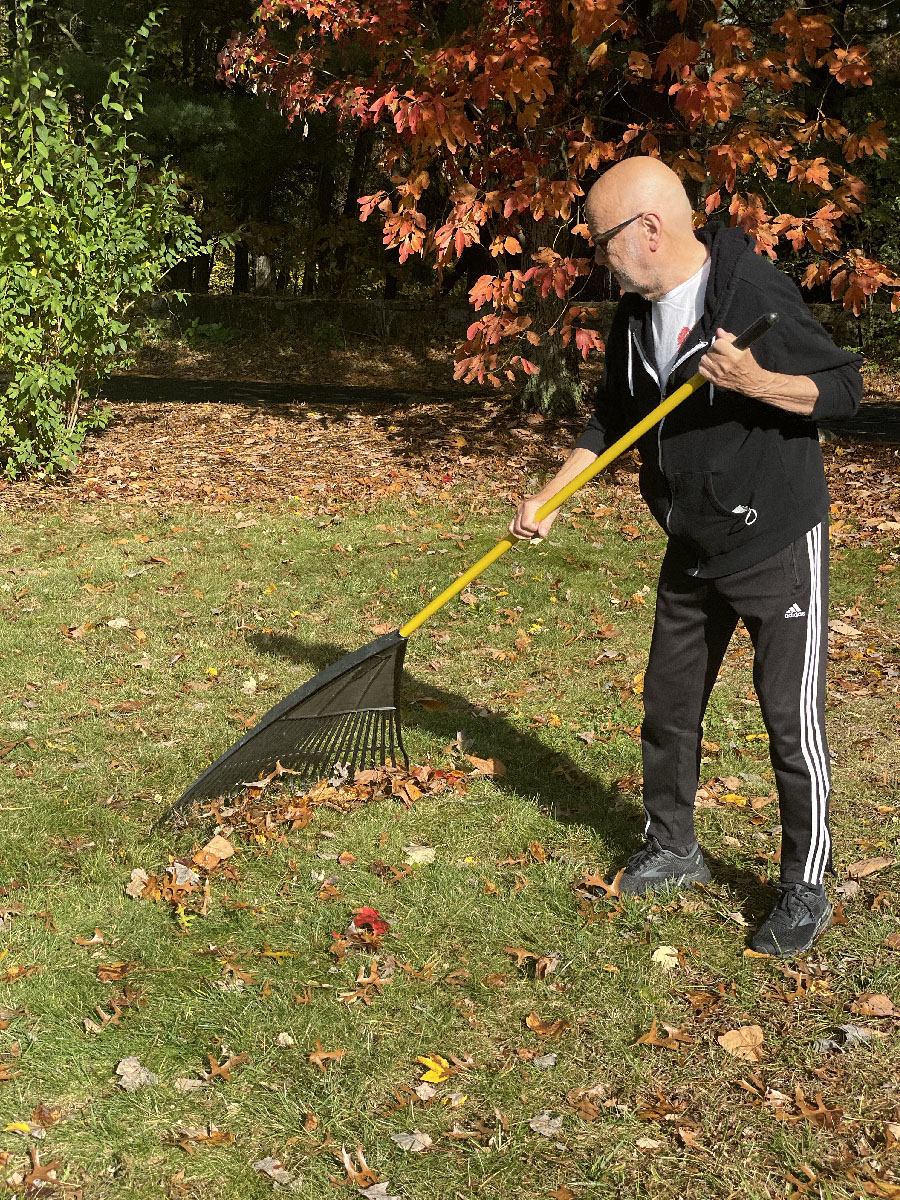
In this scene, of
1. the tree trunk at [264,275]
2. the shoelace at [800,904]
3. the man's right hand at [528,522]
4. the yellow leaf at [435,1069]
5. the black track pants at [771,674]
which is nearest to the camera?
the yellow leaf at [435,1069]

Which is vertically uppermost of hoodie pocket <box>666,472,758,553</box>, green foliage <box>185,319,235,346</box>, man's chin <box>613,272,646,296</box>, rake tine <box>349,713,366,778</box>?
man's chin <box>613,272,646,296</box>

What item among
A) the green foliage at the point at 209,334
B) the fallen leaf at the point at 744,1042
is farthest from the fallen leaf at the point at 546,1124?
the green foliage at the point at 209,334

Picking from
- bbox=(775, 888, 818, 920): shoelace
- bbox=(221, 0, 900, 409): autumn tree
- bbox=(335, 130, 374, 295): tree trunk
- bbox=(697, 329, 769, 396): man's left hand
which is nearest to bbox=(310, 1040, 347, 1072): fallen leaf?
bbox=(775, 888, 818, 920): shoelace

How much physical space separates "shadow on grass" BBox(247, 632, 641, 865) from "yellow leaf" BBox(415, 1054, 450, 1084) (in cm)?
118

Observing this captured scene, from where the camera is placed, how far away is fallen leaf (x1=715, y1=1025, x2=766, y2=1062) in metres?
3.15

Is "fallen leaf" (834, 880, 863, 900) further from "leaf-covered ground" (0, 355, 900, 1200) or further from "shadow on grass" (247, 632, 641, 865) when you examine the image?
"shadow on grass" (247, 632, 641, 865)

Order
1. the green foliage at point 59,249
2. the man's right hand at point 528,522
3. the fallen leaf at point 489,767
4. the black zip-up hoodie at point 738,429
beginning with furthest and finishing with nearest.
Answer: the green foliage at point 59,249, the fallen leaf at point 489,767, the man's right hand at point 528,522, the black zip-up hoodie at point 738,429

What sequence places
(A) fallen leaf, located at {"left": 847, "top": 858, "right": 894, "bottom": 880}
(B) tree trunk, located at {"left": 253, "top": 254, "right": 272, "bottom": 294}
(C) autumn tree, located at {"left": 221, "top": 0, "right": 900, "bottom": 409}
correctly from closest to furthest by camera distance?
(A) fallen leaf, located at {"left": 847, "top": 858, "right": 894, "bottom": 880} → (C) autumn tree, located at {"left": 221, "top": 0, "right": 900, "bottom": 409} → (B) tree trunk, located at {"left": 253, "top": 254, "right": 272, "bottom": 294}

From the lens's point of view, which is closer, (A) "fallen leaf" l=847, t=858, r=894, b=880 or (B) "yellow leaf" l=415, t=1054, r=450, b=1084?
(B) "yellow leaf" l=415, t=1054, r=450, b=1084

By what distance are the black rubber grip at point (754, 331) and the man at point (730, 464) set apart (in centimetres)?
3

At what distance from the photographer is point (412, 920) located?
12.5 feet

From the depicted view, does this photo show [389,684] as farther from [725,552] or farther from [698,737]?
[725,552]

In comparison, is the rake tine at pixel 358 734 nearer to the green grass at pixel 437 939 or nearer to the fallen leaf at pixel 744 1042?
the green grass at pixel 437 939

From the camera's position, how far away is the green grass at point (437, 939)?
114 inches
